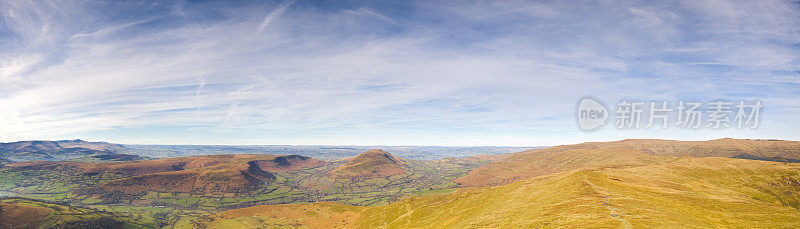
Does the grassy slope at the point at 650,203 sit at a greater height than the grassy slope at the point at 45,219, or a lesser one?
greater

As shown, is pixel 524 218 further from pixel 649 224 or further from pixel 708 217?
pixel 708 217

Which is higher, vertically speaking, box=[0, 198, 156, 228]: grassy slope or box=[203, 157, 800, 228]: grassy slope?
box=[203, 157, 800, 228]: grassy slope

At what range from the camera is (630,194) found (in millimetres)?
89750

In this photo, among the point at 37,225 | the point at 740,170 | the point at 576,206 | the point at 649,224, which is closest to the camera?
the point at 649,224

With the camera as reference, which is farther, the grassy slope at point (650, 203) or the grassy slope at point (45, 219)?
the grassy slope at point (45, 219)

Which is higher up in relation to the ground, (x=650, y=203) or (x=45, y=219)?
(x=650, y=203)

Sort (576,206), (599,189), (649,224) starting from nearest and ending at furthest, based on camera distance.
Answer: (649,224), (576,206), (599,189)

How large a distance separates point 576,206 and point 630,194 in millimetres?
24081

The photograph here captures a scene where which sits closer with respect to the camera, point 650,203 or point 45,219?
point 650,203

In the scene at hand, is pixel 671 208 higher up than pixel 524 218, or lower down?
higher up

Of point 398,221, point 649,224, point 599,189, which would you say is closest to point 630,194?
point 599,189

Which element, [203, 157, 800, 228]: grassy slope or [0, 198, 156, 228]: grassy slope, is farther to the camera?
[0, 198, 156, 228]: grassy slope

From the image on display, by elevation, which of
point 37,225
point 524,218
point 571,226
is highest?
point 571,226

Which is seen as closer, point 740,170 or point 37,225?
point 740,170
